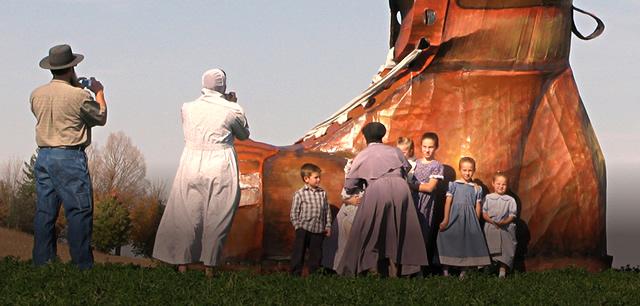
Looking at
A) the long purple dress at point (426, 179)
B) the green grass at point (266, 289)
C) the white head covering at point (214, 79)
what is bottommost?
the green grass at point (266, 289)

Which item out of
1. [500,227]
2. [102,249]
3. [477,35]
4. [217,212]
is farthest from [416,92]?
[102,249]

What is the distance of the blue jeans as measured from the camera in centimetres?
923

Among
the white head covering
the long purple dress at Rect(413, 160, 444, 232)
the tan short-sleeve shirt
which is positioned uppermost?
the white head covering

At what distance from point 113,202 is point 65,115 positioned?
38.1ft

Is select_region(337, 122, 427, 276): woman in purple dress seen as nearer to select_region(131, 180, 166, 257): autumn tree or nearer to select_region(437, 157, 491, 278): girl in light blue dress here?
select_region(437, 157, 491, 278): girl in light blue dress

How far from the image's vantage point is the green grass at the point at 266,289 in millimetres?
7992

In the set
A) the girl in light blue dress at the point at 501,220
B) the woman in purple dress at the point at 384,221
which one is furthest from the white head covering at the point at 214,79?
the girl in light blue dress at the point at 501,220

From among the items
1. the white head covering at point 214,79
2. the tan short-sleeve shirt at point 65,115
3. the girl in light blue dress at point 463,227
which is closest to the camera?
the tan short-sleeve shirt at point 65,115

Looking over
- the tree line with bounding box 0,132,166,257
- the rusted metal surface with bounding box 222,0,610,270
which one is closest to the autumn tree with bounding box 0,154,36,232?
the tree line with bounding box 0,132,166,257

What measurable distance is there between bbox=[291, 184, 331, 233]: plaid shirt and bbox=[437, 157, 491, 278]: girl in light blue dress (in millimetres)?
973

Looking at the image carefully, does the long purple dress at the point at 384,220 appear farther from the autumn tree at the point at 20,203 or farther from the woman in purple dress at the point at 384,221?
the autumn tree at the point at 20,203

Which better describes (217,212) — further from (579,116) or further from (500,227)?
(579,116)

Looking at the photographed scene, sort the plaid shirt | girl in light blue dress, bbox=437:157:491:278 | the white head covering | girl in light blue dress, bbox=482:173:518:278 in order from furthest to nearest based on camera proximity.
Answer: girl in light blue dress, bbox=482:173:518:278
girl in light blue dress, bbox=437:157:491:278
the plaid shirt
the white head covering

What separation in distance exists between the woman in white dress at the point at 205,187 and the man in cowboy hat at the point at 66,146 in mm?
626
